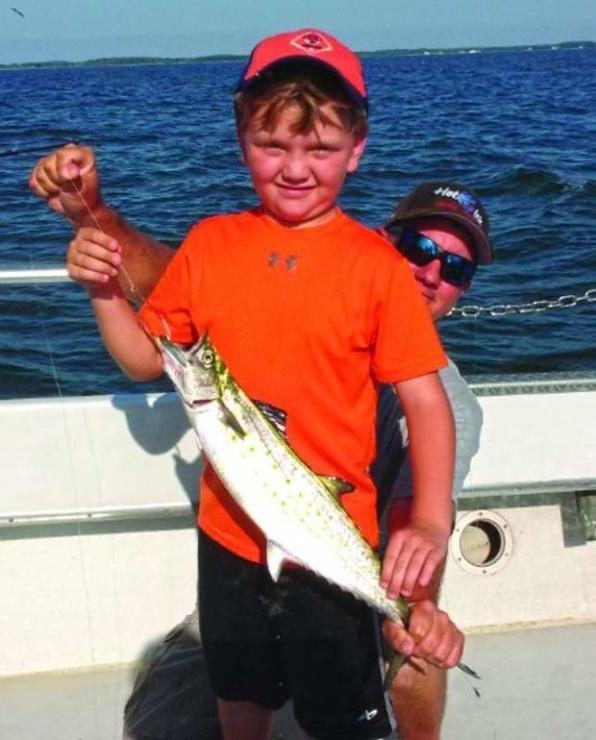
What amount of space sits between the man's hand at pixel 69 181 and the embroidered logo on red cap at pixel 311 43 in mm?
550

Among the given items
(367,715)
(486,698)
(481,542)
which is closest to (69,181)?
(367,715)

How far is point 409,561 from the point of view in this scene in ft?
7.99

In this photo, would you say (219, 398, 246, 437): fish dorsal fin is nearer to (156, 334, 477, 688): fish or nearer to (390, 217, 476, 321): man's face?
(156, 334, 477, 688): fish

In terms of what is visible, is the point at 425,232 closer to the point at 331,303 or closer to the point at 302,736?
the point at 331,303

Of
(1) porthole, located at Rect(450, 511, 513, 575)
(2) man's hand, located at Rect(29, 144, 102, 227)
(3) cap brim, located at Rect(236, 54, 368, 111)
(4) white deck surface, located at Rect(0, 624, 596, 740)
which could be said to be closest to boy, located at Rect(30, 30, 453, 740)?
(3) cap brim, located at Rect(236, 54, 368, 111)

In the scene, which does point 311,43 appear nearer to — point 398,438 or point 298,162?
point 298,162

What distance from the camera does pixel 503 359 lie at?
10008 mm

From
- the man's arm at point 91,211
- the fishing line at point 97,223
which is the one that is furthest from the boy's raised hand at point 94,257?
the fishing line at point 97,223

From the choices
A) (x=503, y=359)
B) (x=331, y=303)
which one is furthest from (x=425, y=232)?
(x=503, y=359)

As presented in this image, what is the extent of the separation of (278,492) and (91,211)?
877 millimetres

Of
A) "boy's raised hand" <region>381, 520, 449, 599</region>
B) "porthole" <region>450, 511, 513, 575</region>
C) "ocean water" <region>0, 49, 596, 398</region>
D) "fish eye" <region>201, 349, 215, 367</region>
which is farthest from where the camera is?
"ocean water" <region>0, 49, 596, 398</region>

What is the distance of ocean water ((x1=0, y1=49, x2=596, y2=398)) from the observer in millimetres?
8938

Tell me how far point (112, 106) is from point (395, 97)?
12068 millimetres

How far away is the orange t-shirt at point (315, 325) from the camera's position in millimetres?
2531
